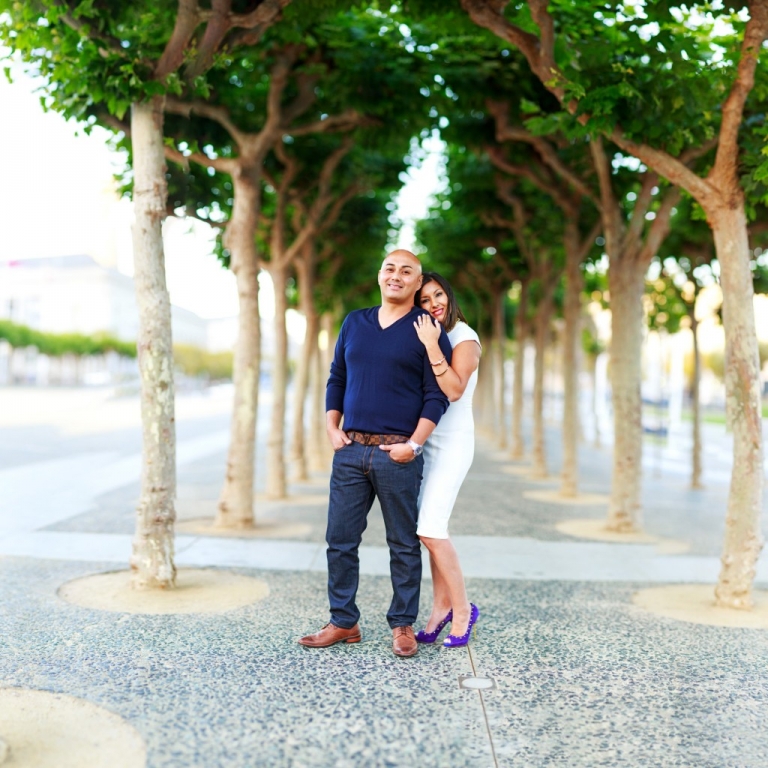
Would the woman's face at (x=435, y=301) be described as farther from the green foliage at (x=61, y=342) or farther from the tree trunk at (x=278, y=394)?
the green foliage at (x=61, y=342)

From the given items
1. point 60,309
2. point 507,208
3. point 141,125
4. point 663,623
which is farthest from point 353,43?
point 60,309

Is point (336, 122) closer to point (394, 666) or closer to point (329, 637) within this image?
point (329, 637)

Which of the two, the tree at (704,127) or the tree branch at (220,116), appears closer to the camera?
the tree at (704,127)

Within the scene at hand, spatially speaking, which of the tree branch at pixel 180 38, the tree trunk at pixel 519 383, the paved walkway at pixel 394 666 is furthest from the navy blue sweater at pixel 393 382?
the tree trunk at pixel 519 383

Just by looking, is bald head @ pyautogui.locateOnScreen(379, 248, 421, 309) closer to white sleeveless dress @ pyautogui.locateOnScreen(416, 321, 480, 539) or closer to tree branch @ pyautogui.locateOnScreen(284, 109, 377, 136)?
white sleeveless dress @ pyautogui.locateOnScreen(416, 321, 480, 539)

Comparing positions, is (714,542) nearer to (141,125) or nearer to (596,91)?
(596,91)

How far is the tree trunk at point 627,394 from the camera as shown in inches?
405

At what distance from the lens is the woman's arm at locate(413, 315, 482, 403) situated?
15.7ft

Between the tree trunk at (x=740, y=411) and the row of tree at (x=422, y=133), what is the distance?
0.02 metres

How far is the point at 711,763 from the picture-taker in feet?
12.0

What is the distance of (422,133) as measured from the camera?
37.4ft

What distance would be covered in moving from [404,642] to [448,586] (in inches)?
16.4

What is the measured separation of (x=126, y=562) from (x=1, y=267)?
114 metres

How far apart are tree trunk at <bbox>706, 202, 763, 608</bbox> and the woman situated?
2427 millimetres
